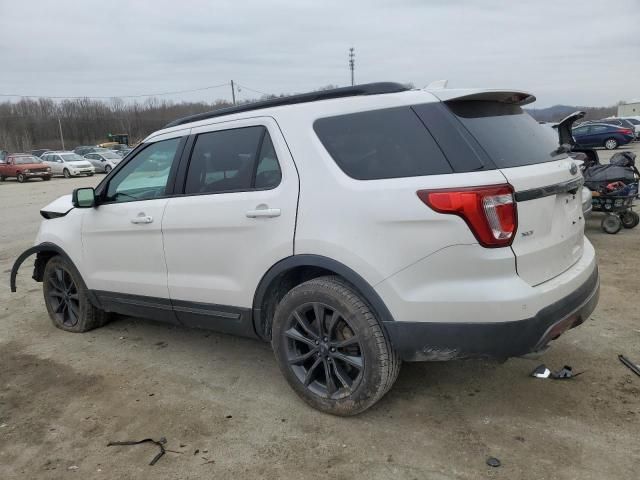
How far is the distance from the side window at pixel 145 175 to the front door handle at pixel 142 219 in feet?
0.51

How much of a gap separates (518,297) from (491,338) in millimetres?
245

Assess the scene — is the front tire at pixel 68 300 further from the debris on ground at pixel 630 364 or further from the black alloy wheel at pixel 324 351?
the debris on ground at pixel 630 364

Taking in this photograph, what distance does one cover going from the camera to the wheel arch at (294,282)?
2.82 m

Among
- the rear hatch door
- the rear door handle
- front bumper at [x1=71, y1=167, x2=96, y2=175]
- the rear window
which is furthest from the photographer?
front bumper at [x1=71, y1=167, x2=96, y2=175]

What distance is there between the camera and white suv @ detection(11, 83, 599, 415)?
2.58 m

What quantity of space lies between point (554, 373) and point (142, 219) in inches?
124

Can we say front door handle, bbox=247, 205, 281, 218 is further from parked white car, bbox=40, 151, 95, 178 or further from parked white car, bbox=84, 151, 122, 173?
parked white car, bbox=84, 151, 122, 173

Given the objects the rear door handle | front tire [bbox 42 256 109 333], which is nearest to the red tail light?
the rear door handle

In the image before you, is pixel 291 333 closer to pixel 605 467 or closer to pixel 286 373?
pixel 286 373

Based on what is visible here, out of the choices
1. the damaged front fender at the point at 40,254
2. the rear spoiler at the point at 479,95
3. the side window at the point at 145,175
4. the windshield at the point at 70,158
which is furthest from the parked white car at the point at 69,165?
the rear spoiler at the point at 479,95

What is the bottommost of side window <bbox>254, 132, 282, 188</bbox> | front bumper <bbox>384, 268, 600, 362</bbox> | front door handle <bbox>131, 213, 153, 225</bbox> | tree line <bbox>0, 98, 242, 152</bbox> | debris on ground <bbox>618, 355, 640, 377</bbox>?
debris on ground <bbox>618, 355, 640, 377</bbox>

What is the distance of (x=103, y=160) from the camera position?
3534 cm

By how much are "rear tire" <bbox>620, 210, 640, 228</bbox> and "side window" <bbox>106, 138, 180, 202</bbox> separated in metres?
7.33

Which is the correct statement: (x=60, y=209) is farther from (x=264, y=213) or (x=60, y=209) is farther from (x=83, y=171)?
(x=83, y=171)
